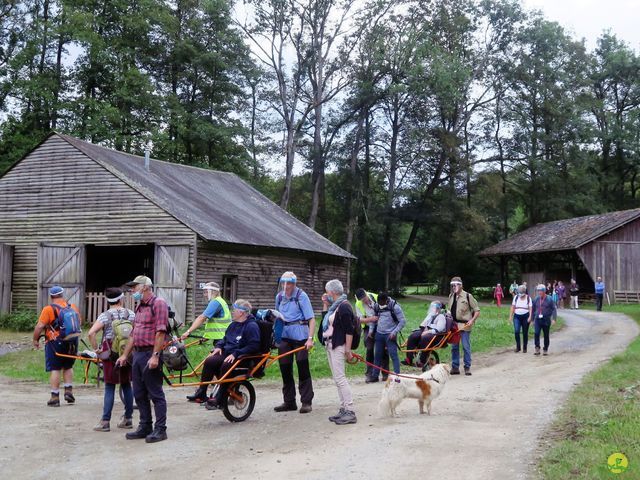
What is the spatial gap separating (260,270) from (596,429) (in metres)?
19.2

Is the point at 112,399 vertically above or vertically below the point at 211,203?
below

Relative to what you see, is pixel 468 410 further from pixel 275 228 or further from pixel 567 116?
pixel 567 116

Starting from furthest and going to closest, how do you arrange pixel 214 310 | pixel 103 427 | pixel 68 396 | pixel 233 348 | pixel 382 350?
pixel 382 350, pixel 68 396, pixel 214 310, pixel 233 348, pixel 103 427

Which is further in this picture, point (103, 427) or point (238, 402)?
point (238, 402)

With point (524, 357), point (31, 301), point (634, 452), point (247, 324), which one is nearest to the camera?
point (634, 452)

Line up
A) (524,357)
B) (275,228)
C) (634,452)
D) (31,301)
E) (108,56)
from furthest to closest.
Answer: (108,56)
(275,228)
(31,301)
(524,357)
(634,452)

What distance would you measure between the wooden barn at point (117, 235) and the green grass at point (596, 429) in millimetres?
13861

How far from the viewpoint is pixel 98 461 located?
7402 mm

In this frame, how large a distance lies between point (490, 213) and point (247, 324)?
47.8m

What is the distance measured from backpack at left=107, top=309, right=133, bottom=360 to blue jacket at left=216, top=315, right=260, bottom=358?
1.23 meters

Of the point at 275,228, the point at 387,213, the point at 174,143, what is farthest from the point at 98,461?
the point at 387,213

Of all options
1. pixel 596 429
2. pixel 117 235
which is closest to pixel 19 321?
pixel 117 235

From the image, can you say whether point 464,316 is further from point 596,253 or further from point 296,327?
point 596,253

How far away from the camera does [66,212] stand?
2528 cm
